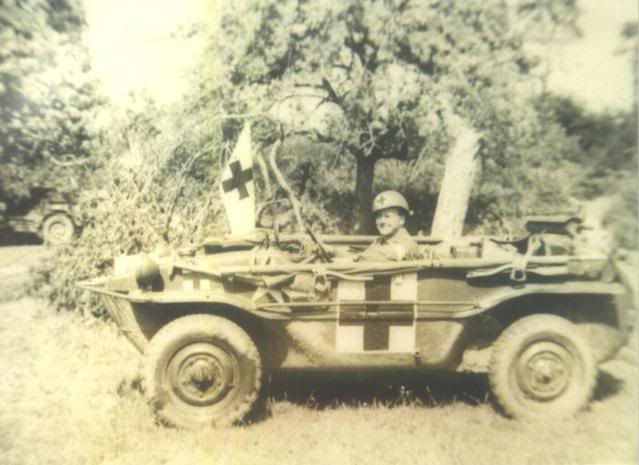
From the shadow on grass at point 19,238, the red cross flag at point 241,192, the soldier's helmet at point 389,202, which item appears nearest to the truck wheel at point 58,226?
the shadow on grass at point 19,238

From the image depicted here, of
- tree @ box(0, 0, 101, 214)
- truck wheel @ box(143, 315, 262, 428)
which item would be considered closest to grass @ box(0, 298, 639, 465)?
truck wheel @ box(143, 315, 262, 428)

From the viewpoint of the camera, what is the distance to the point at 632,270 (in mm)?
3875

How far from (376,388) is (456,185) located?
342cm

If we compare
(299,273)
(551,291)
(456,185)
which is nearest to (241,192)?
(299,273)

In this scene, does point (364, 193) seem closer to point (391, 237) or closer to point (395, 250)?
point (391, 237)

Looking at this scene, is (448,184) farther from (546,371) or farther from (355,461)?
(355,461)

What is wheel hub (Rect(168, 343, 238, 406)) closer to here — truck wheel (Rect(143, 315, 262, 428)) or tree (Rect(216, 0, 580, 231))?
truck wheel (Rect(143, 315, 262, 428))

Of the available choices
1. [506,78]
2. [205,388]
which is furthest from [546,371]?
[506,78]

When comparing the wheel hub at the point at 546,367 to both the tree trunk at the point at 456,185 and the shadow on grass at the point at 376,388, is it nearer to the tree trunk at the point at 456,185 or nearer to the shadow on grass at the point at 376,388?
the shadow on grass at the point at 376,388

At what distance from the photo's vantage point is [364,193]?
804 cm

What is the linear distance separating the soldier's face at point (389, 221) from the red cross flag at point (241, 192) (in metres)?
0.98

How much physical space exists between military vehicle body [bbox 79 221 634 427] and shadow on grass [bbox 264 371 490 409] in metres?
0.39

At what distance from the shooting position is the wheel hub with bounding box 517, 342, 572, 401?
12.1ft

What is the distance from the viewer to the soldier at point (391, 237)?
3.76 meters
